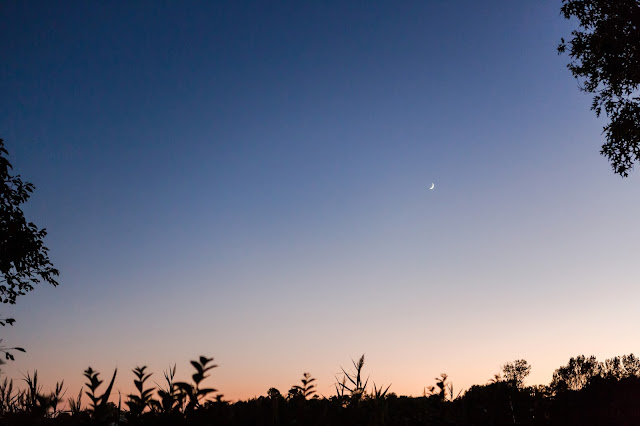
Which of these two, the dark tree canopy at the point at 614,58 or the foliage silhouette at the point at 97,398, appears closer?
the foliage silhouette at the point at 97,398

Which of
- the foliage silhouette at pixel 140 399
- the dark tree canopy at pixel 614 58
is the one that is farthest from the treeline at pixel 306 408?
the dark tree canopy at pixel 614 58

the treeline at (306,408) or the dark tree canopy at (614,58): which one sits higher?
the dark tree canopy at (614,58)

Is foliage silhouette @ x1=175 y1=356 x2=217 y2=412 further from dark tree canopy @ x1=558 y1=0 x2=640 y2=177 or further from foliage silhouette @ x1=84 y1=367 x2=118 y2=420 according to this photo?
dark tree canopy @ x1=558 y1=0 x2=640 y2=177

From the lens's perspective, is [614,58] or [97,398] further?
[614,58]

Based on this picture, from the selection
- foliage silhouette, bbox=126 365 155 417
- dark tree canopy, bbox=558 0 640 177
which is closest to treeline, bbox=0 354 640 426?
foliage silhouette, bbox=126 365 155 417

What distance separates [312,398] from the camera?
3.51m

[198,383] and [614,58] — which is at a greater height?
[614,58]

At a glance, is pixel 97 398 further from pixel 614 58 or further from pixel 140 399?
pixel 614 58

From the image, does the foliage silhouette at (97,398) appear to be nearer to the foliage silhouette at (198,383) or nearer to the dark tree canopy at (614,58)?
the foliage silhouette at (198,383)

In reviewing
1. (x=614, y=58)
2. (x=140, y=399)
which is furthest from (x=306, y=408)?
(x=614, y=58)

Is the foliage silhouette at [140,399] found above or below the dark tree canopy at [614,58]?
below

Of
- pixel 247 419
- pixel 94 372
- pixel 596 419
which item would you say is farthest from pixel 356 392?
pixel 596 419

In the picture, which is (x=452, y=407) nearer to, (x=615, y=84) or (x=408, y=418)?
(x=408, y=418)

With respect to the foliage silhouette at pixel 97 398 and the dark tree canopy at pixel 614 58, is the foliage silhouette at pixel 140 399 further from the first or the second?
the dark tree canopy at pixel 614 58
